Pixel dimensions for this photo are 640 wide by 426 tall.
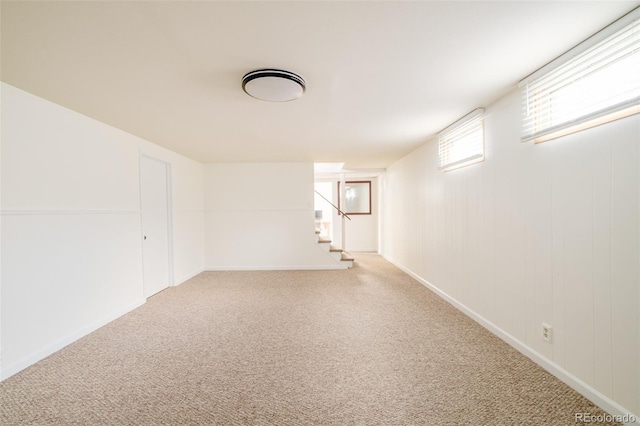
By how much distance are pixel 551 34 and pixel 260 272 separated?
16.3 ft

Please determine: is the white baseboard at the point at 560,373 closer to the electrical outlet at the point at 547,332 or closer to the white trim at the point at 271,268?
the electrical outlet at the point at 547,332

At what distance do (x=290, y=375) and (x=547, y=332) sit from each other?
6.32 ft

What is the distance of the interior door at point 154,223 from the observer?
348cm

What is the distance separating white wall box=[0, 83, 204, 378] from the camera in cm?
192

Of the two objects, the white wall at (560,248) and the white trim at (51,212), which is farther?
the white trim at (51,212)

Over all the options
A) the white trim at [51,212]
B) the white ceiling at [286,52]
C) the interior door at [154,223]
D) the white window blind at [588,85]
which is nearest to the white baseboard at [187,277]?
the interior door at [154,223]

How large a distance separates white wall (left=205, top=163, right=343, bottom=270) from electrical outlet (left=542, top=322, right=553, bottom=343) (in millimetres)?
3667

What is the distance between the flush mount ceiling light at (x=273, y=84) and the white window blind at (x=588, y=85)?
1750 mm

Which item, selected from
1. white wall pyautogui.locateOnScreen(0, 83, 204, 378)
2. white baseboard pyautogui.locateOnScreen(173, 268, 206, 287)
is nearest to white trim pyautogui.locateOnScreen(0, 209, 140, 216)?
white wall pyautogui.locateOnScreen(0, 83, 204, 378)

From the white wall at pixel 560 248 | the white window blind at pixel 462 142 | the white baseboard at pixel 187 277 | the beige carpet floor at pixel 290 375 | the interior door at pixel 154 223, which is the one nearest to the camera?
the white wall at pixel 560 248

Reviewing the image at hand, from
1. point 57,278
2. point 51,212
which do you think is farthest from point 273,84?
point 57,278

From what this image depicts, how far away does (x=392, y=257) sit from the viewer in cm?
580

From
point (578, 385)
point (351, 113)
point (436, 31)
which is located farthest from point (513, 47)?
point (578, 385)

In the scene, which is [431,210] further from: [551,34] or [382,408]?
[382,408]
